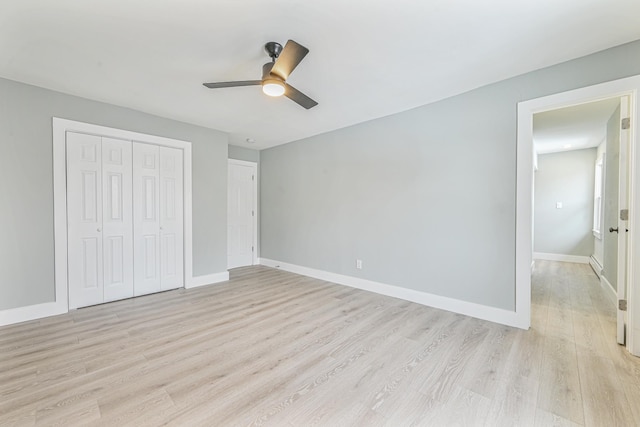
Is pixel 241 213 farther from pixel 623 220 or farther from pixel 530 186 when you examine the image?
pixel 623 220

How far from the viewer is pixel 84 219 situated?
3146mm

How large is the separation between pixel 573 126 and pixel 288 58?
4.78 metres

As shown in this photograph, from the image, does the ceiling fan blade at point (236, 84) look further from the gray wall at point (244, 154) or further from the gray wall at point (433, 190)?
the gray wall at point (244, 154)

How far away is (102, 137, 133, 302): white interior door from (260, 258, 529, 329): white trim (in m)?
2.62

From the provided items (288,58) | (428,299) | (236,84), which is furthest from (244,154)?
(428,299)

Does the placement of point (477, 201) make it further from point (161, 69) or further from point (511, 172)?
point (161, 69)

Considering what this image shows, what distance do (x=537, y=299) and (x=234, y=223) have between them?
5040 mm

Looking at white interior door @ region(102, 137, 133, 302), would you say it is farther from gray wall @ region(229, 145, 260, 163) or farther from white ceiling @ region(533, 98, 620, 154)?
white ceiling @ region(533, 98, 620, 154)

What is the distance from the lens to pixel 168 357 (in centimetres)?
Result: 211

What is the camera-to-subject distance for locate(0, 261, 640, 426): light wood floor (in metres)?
1.53

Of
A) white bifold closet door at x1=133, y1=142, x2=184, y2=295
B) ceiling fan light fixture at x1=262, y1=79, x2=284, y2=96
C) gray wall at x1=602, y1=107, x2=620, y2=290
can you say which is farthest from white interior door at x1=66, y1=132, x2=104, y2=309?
gray wall at x1=602, y1=107, x2=620, y2=290

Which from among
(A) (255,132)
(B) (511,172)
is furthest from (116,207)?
(B) (511,172)

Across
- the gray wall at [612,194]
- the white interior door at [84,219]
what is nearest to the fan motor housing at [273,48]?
the white interior door at [84,219]

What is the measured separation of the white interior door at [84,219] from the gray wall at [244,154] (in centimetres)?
226
